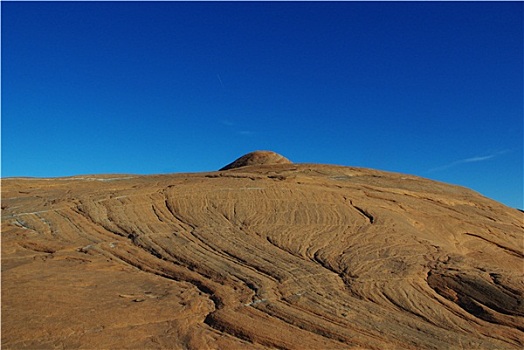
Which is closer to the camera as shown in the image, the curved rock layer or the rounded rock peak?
the curved rock layer

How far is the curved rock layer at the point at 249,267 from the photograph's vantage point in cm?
1091

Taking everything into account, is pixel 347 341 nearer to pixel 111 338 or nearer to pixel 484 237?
pixel 111 338

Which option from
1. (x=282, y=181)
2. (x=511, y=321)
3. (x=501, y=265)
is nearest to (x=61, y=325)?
(x=511, y=321)

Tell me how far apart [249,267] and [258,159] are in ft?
142

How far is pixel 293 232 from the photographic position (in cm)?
1833

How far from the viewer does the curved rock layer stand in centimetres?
1091

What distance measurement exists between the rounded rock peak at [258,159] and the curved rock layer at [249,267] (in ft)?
104

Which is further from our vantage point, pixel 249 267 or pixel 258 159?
pixel 258 159

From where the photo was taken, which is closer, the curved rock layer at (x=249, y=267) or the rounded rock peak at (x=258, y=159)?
the curved rock layer at (x=249, y=267)

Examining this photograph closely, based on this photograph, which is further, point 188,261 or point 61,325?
point 188,261

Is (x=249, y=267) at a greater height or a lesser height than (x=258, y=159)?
lesser

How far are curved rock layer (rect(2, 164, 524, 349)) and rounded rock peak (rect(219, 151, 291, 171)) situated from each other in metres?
31.8

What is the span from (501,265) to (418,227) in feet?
13.0

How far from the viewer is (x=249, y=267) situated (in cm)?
1492
